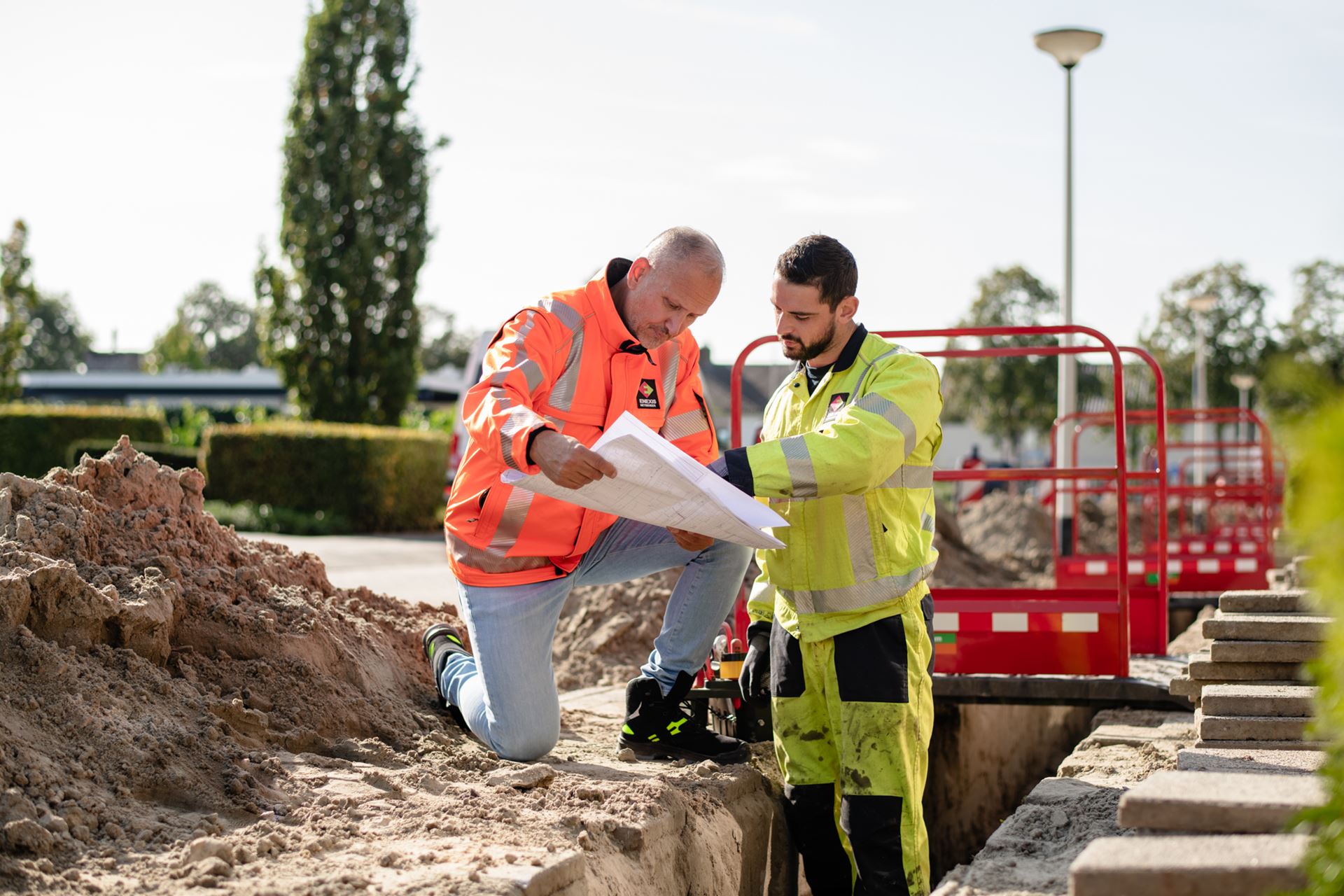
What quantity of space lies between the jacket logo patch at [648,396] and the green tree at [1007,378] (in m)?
34.5

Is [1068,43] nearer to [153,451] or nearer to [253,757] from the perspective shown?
[253,757]

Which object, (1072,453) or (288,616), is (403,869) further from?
(1072,453)

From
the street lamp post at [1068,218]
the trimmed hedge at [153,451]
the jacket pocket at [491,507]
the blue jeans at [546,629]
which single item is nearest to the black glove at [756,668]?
the blue jeans at [546,629]

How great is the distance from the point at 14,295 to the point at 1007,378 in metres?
27.9

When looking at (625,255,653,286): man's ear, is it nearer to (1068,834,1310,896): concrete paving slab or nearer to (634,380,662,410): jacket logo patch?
(634,380,662,410): jacket logo patch

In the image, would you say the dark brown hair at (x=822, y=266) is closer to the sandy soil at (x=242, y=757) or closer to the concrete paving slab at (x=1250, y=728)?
the sandy soil at (x=242, y=757)

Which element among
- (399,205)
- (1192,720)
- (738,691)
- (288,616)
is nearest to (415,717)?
(288,616)

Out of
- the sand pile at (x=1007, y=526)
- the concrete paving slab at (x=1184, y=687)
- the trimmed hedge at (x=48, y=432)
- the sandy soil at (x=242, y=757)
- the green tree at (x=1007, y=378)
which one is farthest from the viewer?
the green tree at (x=1007, y=378)

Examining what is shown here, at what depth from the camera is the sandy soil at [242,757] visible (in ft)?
10.00

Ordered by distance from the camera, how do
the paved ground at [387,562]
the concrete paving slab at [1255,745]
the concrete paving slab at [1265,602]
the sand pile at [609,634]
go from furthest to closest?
the paved ground at [387,562] < the sand pile at [609,634] < the concrete paving slab at [1265,602] < the concrete paving slab at [1255,745]

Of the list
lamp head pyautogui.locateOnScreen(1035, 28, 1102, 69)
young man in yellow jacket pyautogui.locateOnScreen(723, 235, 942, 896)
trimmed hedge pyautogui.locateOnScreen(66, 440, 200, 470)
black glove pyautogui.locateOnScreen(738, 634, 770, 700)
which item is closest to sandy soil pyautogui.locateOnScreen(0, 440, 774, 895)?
black glove pyautogui.locateOnScreen(738, 634, 770, 700)

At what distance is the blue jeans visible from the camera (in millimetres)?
4246

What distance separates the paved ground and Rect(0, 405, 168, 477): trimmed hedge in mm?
7044

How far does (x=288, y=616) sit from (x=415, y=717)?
0.59 m
